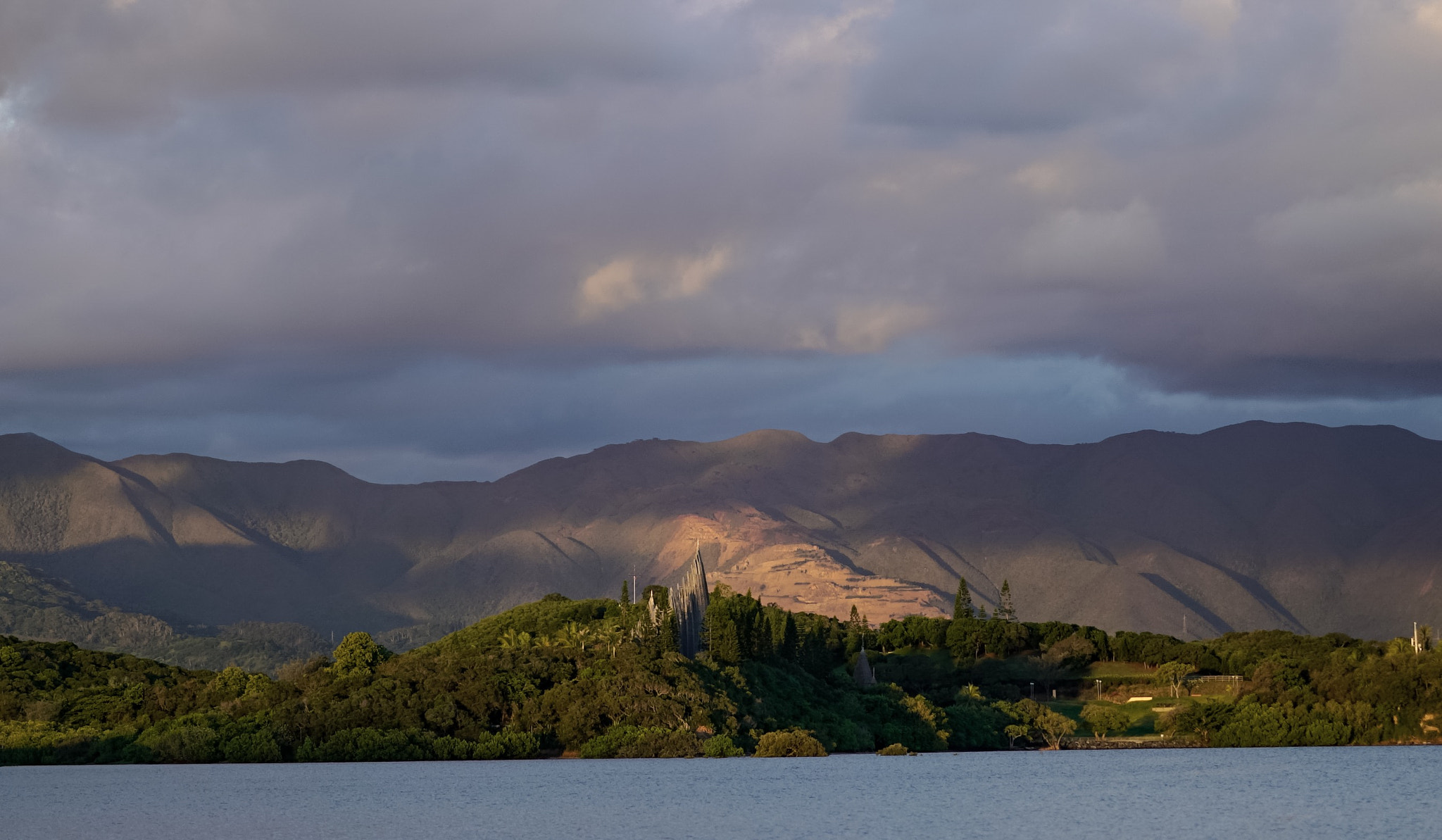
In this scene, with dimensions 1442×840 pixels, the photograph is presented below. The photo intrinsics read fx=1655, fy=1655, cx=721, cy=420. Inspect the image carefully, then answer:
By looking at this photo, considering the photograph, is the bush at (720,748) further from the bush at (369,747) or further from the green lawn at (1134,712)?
the green lawn at (1134,712)

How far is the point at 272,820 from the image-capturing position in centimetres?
7362

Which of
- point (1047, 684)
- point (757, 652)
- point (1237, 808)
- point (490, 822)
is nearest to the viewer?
point (490, 822)

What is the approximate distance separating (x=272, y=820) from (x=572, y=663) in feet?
176

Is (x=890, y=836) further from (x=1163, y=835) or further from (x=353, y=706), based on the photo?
(x=353, y=706)

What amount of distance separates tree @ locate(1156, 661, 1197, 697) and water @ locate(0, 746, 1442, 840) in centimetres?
6139

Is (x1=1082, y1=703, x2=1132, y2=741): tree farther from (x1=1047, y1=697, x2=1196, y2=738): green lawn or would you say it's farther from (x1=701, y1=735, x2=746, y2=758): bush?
(x1=701, y1=735, x2=746, y2=758): bush

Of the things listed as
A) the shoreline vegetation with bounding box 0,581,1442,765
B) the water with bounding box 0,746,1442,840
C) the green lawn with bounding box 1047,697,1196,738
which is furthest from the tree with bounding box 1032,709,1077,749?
the water with bounding box 0,746,1442,840

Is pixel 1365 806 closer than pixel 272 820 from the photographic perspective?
No

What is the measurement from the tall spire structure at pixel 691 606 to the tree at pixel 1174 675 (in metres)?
58.3

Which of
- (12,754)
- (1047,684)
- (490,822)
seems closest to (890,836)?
(490,822)

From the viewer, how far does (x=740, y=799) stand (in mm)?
82750

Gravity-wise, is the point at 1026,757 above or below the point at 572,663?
below

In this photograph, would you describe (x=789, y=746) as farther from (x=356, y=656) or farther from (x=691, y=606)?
(x=356, y=656)

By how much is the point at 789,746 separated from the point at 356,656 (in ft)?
131
